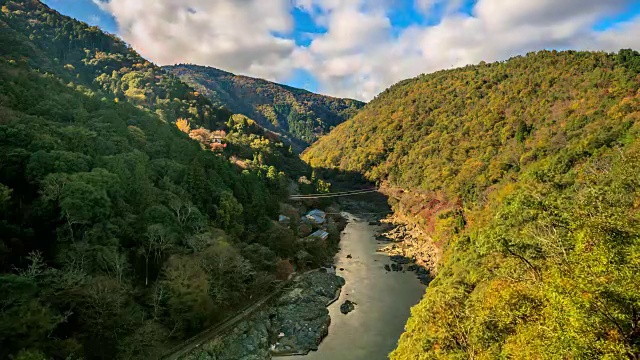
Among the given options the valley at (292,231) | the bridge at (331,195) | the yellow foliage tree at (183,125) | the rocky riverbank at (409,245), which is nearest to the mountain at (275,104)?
the bridge at (331,195)

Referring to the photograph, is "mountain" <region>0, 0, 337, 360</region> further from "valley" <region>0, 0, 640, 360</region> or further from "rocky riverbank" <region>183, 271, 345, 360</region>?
"rocky riverbank" <region>183, 271, 345, 360</region>

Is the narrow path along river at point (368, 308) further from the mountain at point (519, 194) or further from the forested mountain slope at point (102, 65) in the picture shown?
the forested mountain slope at point (102, 65)

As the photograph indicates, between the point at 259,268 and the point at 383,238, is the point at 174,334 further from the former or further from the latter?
the point at 383,238

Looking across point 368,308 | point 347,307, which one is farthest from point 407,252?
point 347,307

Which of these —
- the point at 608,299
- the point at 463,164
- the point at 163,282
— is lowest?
the point at 163,282

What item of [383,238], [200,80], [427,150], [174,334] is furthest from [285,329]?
[200,80]

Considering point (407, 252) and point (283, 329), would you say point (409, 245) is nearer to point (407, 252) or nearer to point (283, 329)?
point (407, 252)

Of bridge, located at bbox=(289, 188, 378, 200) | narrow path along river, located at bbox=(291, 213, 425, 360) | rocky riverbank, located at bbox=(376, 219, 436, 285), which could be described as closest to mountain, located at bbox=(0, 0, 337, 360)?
narrow path along river, located at bbox=(291, 213, 425, 360)
